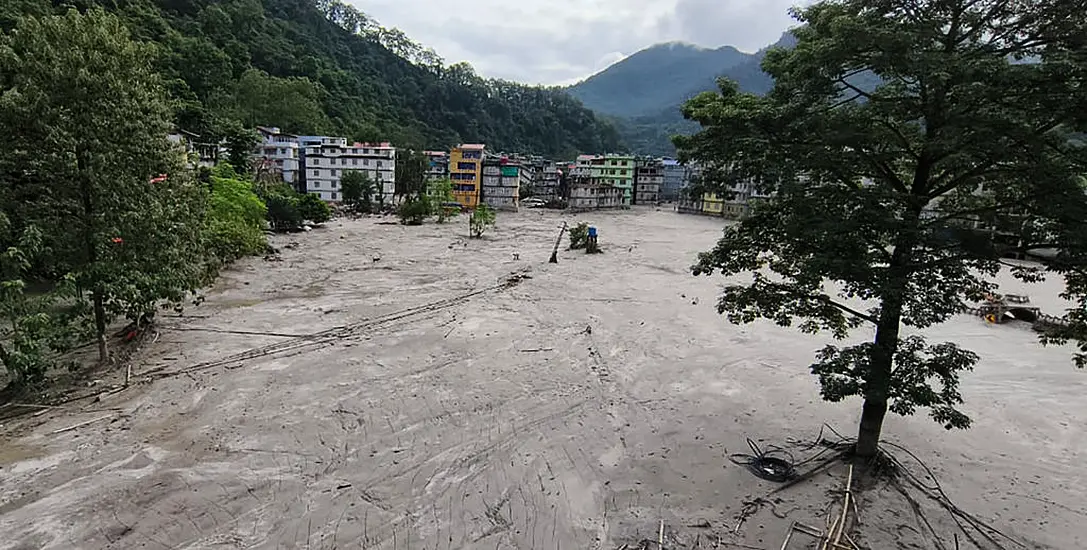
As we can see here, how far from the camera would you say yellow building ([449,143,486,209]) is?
234ft

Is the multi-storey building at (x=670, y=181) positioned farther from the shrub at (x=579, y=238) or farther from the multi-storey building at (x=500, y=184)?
the shrub at (x=579, y=238)

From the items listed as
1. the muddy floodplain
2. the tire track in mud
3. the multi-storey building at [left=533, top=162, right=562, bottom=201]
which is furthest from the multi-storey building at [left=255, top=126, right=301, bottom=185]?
the tire track in mud

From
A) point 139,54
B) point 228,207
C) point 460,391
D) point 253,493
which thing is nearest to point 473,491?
point 253,493

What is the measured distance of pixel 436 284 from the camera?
2556cm

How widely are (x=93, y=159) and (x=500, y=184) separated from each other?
6389 centimetres

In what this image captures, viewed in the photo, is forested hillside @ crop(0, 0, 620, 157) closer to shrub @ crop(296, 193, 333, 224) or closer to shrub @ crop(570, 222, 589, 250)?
shrub @ crop(296, 193, 333, 224)

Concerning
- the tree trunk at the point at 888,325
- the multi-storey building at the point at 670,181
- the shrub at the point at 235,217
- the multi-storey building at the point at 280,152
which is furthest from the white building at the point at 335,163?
the tree trunk at the point at 888,325

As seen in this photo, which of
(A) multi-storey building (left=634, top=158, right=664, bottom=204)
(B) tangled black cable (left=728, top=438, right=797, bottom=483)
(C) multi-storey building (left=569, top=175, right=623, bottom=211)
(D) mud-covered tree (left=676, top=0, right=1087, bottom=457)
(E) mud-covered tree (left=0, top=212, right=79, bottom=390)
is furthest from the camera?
(A) multi-storey building (left=634, top=158, right=664, bottom=204)

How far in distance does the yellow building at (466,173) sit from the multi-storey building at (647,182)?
32.1 meters

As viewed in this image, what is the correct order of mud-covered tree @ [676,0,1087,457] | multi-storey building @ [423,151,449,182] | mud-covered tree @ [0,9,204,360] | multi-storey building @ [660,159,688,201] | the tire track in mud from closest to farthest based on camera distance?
mud-covered tree @ [676,0,1087,457]
mud-covered tree @ [0,9,204,360]
the tire track in mud
multi-storey building @ [423,151,449,182]
multi-storey building @ [660,159,688,201]

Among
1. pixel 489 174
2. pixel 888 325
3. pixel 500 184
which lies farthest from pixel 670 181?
pixel 888 325

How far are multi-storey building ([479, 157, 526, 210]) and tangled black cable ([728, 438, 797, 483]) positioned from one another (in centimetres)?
6504

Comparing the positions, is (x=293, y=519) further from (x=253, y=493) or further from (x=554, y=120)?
(x=554, y=120)

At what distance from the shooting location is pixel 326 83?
9050 cm
